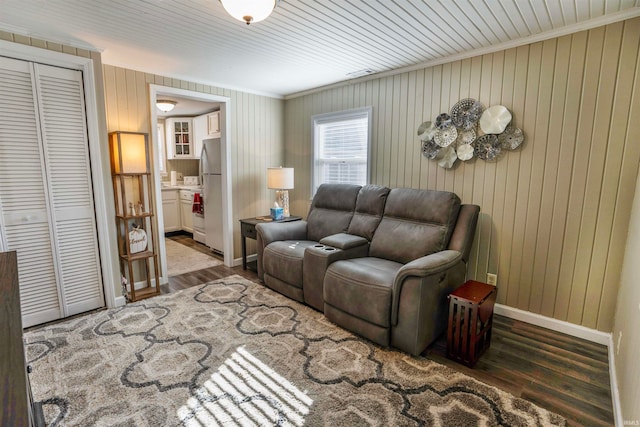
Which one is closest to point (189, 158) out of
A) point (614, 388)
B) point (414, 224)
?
point (414, 224)

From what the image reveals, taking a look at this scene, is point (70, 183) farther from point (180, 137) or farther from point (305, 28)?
point (180, 137)

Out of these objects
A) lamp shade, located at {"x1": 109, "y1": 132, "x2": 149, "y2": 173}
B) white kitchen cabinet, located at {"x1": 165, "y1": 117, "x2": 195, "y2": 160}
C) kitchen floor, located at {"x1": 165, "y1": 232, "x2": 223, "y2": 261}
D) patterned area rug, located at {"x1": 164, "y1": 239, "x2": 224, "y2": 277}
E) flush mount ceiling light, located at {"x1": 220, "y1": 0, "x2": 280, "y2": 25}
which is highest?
flush mount ceiling light, located at {"x1": 220, "y1": 0, "x2": 280, "y2": 25}

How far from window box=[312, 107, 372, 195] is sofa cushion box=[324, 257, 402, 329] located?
1.42 meters

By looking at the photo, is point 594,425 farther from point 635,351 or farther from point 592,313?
point 592,313

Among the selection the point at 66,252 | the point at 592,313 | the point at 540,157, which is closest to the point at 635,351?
the point at 592,313

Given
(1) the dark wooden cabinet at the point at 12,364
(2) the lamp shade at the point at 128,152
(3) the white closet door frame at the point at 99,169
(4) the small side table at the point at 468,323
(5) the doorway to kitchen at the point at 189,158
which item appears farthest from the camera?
(5) the doorway to kitchen at the point at 189,158

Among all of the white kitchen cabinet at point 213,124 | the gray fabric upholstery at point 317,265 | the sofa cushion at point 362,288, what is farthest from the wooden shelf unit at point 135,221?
the sofa cushion at point 362,288

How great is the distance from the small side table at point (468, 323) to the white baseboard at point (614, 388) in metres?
0.69

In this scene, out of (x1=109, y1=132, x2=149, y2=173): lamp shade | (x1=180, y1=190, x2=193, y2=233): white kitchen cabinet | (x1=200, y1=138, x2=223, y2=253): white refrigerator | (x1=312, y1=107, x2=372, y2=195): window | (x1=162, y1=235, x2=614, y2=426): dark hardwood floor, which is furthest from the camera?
(x1=180, y1=190, x2=193, y2=233): white kitchen cabinet

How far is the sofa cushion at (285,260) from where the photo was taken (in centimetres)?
300

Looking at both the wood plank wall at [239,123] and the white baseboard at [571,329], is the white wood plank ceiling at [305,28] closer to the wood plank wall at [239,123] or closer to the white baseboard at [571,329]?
the wood plank wall at [239,123]

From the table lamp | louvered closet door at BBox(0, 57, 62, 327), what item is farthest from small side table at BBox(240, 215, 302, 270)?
louvered closet door at BBox(0, 57, 62, 327)

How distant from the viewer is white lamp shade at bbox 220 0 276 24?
1.67m

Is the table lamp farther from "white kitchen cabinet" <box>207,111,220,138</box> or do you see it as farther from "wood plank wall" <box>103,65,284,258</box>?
"white kitchen cabinet" <box>207,111,220,138</box>
